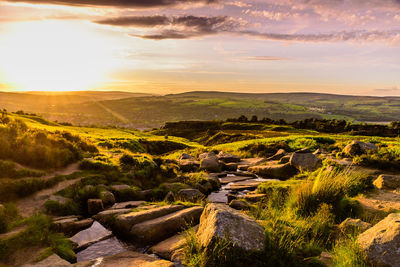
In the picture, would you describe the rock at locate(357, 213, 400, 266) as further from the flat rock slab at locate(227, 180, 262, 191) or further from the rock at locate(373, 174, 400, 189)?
the flat rock slab at locate(227, 180, 262, 191)

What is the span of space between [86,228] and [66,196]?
3147 millimetres

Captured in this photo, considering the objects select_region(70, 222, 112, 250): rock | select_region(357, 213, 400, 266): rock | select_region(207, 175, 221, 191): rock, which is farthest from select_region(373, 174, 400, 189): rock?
select_region(70, 222, 112, 250): rock

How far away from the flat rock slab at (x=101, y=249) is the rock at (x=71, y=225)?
135 centimetres

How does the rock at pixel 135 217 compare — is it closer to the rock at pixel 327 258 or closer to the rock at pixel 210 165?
the rock at pixel 327 258

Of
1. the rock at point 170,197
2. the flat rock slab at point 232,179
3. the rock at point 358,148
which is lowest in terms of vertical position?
the flat rock slab at point 232,179

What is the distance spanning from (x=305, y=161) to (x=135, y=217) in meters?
15.9

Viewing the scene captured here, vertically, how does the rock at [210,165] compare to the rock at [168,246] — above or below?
below

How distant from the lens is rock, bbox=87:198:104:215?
11797 mm

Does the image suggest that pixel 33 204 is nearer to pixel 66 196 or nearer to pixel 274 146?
pixel 66 196

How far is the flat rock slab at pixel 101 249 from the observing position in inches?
325

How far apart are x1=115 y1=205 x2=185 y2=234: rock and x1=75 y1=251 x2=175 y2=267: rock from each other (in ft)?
5.48

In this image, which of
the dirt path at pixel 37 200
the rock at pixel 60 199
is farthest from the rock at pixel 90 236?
the dirt path at pixel 37 200

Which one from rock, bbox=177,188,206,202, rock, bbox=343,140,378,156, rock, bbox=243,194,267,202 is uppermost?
rock, bbox=343,140,378,156

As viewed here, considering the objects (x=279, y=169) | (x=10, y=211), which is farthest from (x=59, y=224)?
(x=279, y=169)
